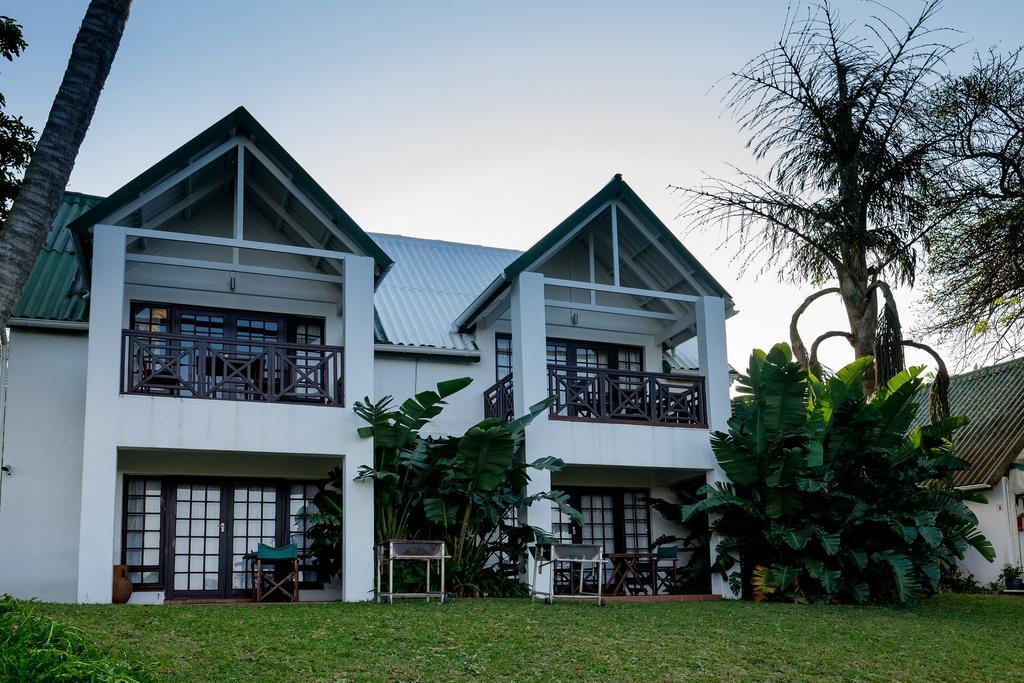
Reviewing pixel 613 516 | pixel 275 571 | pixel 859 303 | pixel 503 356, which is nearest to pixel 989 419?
pixel 859 303

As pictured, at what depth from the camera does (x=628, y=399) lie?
16781 millimetres

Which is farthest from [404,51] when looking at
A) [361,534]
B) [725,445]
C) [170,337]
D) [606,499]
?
[606,499]

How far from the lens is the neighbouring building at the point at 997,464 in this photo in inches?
818

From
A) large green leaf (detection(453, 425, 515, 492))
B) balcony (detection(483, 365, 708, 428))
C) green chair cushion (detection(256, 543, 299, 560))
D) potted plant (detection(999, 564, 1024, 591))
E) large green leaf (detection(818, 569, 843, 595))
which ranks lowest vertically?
potted plant (detection(999, 564, 1024, 591))

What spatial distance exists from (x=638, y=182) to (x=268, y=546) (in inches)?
314

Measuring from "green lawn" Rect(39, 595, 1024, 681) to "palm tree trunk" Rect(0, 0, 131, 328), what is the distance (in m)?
3.49

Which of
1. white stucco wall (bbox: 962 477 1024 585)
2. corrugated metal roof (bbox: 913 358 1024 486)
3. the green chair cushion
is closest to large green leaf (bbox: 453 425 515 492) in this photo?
the green chair cushion

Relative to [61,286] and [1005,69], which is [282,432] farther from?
[1005,69]

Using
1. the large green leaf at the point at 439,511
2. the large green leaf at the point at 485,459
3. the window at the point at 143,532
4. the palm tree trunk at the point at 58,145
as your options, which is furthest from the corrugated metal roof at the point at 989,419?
the palm tree trunk at the point at 58,145

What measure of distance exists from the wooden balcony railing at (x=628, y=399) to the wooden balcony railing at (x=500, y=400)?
769 millimetres

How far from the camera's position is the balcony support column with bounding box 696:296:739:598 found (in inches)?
663

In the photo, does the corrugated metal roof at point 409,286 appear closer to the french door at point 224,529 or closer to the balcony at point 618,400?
the balcony at point 618,400

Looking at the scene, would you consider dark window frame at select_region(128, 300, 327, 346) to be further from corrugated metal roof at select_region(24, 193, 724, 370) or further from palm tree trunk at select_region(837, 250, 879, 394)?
palm tree trunk at select_region(837, 250, 879, 394)

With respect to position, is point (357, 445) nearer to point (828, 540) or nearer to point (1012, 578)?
point (828, 540)
